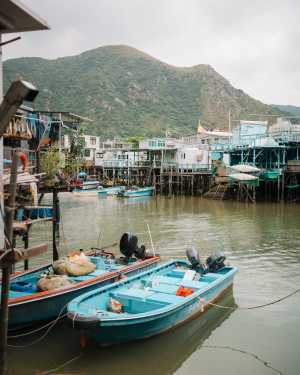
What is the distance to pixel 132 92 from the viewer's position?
134 metres

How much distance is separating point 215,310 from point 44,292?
483 centimetres

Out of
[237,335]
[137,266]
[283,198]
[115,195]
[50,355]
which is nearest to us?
[50,355]

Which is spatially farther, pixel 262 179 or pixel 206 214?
pixel 262 179

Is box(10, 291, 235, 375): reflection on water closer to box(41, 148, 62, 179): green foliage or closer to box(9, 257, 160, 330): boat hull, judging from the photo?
box(9, 257, 160, 330): boat hull

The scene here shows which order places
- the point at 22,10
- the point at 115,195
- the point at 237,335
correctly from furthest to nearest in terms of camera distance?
the point at 115,195 → the point at 237,335 → the point at 22,10

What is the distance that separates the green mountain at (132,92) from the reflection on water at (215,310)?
266ft

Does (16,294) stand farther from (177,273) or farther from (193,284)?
(177,273)

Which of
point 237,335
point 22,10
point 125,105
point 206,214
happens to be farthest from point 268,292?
point 125,105

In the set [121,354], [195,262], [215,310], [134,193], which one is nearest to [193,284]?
[215,310]

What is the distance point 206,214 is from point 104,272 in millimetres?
21197

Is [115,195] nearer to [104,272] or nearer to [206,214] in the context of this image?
[206,214]

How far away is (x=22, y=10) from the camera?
6.19 meters

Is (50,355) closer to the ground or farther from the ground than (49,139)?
closer to the ground

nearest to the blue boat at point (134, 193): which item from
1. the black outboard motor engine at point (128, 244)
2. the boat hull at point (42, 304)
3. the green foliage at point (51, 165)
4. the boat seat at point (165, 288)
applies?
the green foliage at point (51, 165)
